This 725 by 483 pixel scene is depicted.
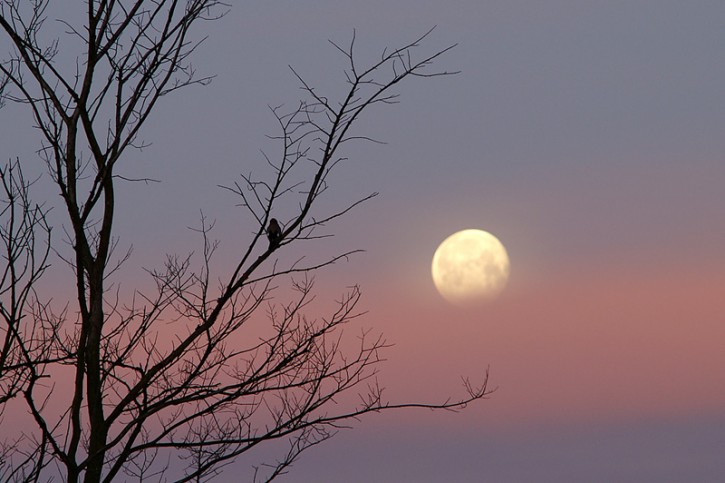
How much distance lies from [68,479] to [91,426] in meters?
0.53

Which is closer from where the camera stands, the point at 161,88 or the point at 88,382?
the point at 88,382

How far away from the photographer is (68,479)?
8.27 metres

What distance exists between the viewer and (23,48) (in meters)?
9.08

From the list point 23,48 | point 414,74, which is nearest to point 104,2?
point 23,48

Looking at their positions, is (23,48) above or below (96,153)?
above

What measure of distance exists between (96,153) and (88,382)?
79.8 inches

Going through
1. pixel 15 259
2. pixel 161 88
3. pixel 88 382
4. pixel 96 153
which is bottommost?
pixel 88 382

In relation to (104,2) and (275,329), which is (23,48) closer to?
(104,2)

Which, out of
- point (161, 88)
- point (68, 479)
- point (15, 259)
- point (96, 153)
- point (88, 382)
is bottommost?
point (68, 479)

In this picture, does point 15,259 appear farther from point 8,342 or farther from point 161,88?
point 161,88

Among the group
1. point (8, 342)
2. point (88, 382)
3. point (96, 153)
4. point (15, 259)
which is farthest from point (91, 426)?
point (96, 153)

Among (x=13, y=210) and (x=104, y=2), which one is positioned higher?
(x=104, y=2)

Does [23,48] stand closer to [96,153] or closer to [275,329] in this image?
[96,153]

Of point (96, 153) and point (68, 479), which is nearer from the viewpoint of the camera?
point (68, 479)
